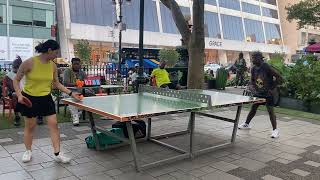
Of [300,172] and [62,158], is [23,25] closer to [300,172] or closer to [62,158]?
[62,158]

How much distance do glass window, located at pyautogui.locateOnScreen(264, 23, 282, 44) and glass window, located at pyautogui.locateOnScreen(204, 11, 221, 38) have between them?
16.4m

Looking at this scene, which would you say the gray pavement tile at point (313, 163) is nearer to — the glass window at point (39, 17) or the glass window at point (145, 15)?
the glass window at point (39, 17)

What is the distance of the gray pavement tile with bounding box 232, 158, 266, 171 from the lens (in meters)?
5.36

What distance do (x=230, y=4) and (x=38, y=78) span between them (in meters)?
63.0

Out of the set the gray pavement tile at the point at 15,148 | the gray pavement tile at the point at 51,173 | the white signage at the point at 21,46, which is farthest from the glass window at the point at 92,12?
the gray pavement tile at the point at 51,173

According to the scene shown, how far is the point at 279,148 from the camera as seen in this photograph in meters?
6.44

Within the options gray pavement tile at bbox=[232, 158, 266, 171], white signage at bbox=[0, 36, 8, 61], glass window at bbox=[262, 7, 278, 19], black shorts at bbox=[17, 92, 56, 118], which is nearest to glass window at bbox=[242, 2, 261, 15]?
glass window at bbox=[262, 7, 278, 19]

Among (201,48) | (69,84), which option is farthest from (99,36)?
(69,84)

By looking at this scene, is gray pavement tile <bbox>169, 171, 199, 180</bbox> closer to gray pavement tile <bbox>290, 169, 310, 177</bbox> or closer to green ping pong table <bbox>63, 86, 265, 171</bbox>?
green ping pong table <bbox>63, 86, 265, 171</bbox>

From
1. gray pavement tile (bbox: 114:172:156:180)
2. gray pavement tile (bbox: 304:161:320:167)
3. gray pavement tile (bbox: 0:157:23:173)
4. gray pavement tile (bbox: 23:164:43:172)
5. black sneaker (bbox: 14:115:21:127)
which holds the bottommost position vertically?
gray pavement tile (bbox: 304:161:320:167)

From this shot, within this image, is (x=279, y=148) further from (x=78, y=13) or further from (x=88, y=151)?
(x=78, y=13)

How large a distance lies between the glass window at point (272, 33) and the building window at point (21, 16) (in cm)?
4916

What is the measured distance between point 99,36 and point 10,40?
39.3 feet

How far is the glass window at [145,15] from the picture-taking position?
159 feet
